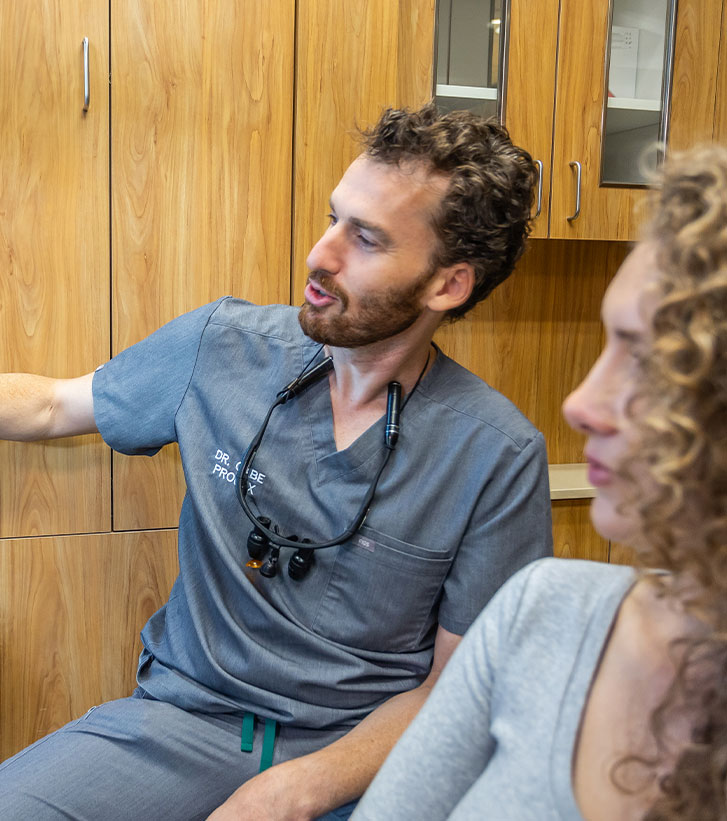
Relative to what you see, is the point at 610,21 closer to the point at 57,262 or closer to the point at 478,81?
the point at 478,81

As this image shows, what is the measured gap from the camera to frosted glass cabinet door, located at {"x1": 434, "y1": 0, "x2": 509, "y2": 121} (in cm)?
211

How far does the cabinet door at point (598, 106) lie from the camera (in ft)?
7.25

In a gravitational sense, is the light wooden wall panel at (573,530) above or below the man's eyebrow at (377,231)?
below

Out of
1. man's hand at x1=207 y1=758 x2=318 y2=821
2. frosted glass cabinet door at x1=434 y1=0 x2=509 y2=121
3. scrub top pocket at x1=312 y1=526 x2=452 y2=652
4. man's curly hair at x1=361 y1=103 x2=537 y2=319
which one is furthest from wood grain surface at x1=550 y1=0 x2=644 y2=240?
man's hand at x1=207 y1=758 x2=318 y2=821

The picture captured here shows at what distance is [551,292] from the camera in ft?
8.72

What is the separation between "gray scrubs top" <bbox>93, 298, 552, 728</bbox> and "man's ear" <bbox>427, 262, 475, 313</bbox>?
3.9 inches

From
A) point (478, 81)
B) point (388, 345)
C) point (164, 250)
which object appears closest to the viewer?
point (388, 345)

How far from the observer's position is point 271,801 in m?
1.15

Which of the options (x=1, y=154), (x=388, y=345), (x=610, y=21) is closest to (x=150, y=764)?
(x=388, y=345)

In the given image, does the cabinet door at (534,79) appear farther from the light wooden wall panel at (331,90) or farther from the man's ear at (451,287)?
the man's ear at (451,287)

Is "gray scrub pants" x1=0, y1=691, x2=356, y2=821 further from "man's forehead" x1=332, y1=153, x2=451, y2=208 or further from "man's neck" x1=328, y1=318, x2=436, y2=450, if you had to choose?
"man's forehead" x1=332, y1=153, x2=451, y2=208

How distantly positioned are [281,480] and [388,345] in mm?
271

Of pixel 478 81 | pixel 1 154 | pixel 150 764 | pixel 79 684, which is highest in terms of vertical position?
pixel 478 81

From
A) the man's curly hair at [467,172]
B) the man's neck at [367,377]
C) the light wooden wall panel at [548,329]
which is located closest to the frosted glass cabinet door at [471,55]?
the light wooden wall panel at [548,329]
